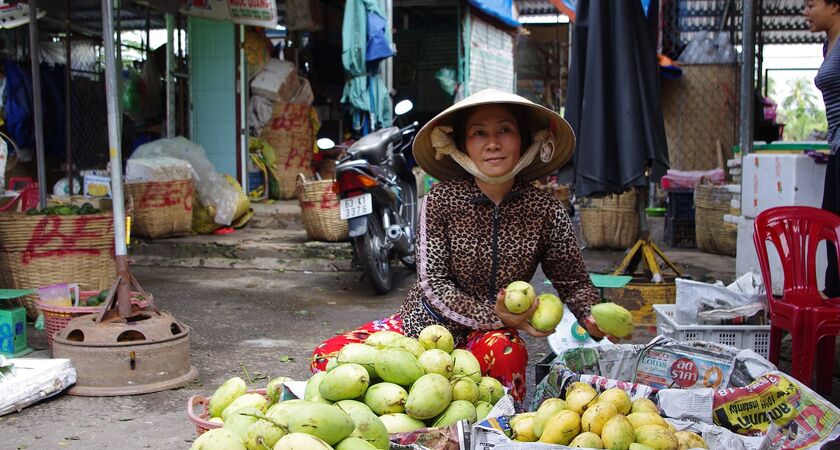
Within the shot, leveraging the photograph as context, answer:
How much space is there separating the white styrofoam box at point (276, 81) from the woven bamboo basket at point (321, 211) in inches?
133

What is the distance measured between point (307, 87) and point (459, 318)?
9.51 metres

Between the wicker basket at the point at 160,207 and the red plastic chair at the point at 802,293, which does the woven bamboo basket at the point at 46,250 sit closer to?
the wicker basket at the point at 160,207

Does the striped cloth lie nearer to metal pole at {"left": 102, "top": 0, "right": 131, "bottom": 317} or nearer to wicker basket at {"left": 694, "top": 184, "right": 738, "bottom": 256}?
metal pole at {"left": 102, "top": 0, "right": 131, "bottom": 317}

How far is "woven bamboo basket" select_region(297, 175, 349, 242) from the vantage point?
810 cm

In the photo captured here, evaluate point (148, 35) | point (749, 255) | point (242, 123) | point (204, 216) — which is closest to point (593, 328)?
point (749, 255)

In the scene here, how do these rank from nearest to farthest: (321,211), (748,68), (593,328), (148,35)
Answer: (593,328)
(748,68)
(321,211)
(148,35)

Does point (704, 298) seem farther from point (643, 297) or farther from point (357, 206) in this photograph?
point (357, 206)

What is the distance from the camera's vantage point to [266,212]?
10148mm

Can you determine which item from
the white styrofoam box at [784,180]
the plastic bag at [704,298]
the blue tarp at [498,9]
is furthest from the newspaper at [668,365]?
the blue tarp at [498,9]

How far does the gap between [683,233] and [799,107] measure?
21027 millimetres

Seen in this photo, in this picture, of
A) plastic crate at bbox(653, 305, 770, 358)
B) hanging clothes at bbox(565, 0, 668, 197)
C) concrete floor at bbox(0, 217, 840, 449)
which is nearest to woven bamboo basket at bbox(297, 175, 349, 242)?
concrete floor at bbox(0, 217, 840, 449)

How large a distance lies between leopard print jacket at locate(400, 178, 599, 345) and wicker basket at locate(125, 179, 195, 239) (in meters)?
5.65

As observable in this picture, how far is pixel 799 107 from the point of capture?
27.9 m

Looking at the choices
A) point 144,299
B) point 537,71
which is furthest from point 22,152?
point 537,71
